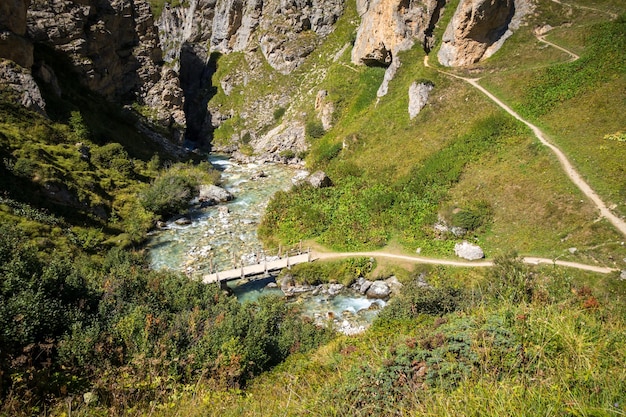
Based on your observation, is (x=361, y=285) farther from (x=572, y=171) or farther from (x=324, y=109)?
(x=324, y=109)

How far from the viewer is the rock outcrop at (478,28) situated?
37656 mm

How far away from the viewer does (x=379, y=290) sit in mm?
23422

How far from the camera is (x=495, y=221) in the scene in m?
25.0

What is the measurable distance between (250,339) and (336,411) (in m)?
7.17

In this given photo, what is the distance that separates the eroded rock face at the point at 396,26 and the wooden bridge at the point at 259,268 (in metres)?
34.3

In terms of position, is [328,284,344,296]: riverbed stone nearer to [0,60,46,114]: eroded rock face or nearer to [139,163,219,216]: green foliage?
[139,163,219,216]: green foliage

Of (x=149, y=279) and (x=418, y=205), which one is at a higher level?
(x=149, y=279)

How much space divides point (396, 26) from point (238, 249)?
121 ft

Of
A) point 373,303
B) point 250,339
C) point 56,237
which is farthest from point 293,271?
point 56,237

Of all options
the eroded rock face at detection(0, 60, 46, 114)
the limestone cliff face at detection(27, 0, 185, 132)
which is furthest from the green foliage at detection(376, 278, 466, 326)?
the limestone cliff face at detection(27, 0, 185, 132)

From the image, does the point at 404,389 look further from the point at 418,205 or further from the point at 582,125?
the point at 582,125

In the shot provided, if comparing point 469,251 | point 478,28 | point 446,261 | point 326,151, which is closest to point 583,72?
point 478,28

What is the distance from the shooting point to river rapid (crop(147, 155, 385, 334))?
22.3m

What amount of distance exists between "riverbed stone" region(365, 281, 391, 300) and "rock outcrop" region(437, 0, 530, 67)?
29996mm
